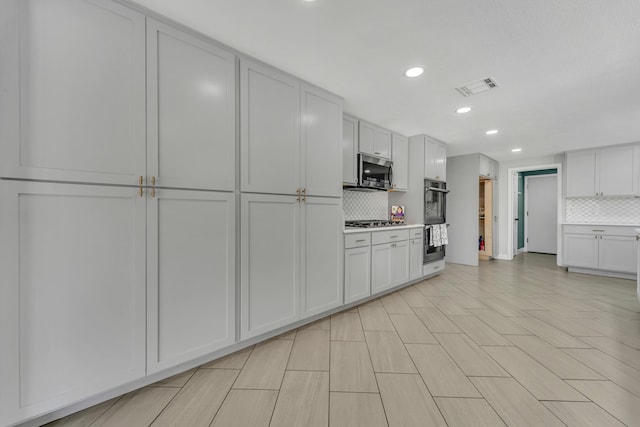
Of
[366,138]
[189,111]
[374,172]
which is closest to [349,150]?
[366,138]

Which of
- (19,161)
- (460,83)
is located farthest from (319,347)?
(460,83)

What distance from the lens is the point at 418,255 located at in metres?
3.92

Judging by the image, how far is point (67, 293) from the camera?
1.32 meters

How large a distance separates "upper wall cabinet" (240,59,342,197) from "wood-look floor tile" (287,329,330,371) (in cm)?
130

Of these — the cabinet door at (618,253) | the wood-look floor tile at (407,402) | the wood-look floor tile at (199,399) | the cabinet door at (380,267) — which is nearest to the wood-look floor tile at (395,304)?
the cabinet door at (380,267)

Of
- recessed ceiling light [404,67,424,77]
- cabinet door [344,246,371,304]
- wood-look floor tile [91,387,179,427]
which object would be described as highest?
recessed ceiling light [404,67,424,77]

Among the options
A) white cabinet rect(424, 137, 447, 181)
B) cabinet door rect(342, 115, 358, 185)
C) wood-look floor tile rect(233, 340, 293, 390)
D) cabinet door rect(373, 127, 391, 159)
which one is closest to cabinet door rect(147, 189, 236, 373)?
wood-look floor tile rect(233, 340, 293, 390)

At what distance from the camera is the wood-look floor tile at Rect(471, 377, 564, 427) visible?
1.33 meters

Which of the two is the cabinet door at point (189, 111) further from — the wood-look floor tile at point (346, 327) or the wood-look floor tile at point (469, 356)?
the wood-look floor tile at point (469, 356)

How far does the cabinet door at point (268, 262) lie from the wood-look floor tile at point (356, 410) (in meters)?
0.80

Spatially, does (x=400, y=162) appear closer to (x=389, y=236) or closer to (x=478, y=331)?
(x=389, y=236)

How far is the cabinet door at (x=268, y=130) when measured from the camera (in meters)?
1.97

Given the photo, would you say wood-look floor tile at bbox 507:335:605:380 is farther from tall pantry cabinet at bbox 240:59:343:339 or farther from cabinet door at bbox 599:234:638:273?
cabinet door at bbox 599:234:638:273

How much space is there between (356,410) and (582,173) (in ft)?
20.6
